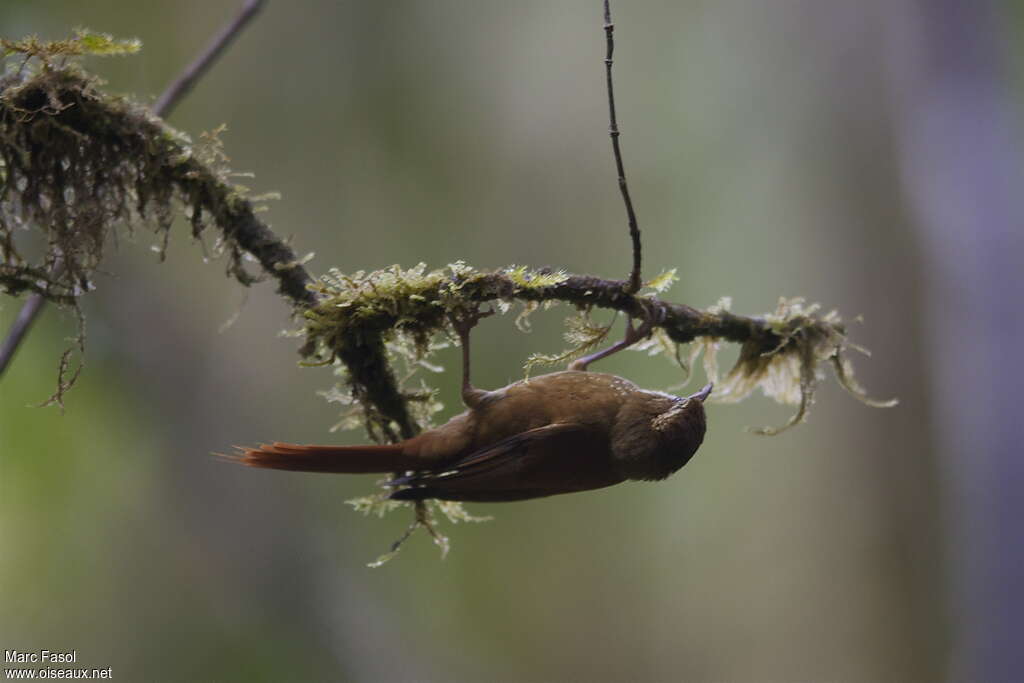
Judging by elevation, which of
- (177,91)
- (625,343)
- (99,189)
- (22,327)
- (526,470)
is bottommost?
(526,470)

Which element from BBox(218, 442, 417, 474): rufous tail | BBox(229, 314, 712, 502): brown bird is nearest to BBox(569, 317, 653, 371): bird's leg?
BBox(229, 314, 712, 502): brown bird

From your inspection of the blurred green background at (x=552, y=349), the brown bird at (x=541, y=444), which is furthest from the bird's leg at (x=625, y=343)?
the blurred green background at (x=552, y=349)

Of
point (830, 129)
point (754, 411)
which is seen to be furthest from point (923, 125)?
point (754, 411)

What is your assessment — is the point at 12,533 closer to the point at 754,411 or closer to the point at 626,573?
the point at 626,573

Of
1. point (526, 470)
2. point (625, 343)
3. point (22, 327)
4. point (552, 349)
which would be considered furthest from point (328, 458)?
point (552, 349)

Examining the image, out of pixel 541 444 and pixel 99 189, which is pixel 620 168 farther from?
pixel 99 189

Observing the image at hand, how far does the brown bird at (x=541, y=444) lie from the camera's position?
2.09m

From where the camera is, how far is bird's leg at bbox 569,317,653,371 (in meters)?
2.18

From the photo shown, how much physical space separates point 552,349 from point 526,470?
147 inches

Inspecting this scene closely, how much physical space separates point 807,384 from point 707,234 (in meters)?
4.51

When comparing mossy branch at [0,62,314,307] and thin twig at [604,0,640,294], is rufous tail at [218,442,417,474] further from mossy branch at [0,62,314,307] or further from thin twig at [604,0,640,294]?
thin twig at [604,0,640,294]

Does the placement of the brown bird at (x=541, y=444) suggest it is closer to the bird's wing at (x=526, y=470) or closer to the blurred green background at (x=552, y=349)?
the bird's wing at (x=526, y=470)

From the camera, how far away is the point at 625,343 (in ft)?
7.30

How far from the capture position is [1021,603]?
4543mm
